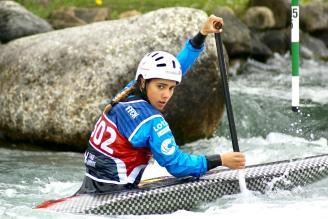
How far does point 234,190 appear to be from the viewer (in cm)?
616

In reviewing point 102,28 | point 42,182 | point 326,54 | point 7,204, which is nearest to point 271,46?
point 326,54

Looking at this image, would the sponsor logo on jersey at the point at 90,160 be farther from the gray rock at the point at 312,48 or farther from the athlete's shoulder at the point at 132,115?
the gray rock at the point at 312,48

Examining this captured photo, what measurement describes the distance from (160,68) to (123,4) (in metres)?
11.3

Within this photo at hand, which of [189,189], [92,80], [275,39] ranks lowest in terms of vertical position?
[275,39]

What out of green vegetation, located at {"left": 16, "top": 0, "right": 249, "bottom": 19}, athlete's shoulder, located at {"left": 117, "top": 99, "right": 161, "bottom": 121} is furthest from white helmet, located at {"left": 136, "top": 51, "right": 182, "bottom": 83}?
green vegetation, located at {"left": 16, "top": 0, "right": 249, "bottom": 19}

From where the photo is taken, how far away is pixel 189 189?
5.93 metres

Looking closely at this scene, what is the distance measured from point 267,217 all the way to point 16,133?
4797mm

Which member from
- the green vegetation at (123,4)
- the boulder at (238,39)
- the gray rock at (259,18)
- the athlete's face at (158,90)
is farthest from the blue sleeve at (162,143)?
the gray rock at (259,18)

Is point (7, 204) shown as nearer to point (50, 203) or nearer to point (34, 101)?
point (50, 203)

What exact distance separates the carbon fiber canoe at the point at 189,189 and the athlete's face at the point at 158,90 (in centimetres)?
76

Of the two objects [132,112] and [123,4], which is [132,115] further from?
[123,4]

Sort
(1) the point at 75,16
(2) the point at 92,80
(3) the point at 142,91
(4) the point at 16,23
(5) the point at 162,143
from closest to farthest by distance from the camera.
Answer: (5) the point at 162,143 → (3) the point at 142,91 → (2) the point at 92,80 → (4) the point at 16,23 → (1) the point at 75,16

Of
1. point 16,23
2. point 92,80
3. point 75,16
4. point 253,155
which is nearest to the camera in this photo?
point 253,155

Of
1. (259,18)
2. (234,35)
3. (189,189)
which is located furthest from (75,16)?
(189,189)
